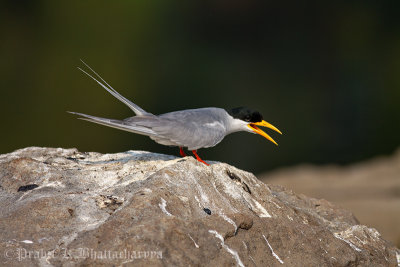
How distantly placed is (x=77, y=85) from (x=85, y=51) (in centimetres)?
124

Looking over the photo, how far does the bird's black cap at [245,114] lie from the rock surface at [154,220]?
58 cm

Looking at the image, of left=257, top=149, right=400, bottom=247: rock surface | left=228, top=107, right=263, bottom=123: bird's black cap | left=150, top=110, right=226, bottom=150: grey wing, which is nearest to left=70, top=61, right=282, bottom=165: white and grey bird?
left=150, top=110, right=226, bottom=150: grey wing

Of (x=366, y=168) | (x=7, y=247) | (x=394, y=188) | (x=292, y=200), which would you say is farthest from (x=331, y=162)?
(x=7, y=247)

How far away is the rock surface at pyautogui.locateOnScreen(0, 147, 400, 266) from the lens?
2.56 metres

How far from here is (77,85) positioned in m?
11.2

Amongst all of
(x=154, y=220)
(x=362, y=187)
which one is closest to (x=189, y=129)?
(x=154, y=220)

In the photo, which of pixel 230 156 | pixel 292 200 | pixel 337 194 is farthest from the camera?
pixel 230 156

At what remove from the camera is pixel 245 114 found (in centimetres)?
400

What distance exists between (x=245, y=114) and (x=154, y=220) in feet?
5.09

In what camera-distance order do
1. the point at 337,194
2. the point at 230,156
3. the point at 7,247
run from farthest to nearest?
1. the point at 230,156
2. the point at 337,194
3. the point at 7,247

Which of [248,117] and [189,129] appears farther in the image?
[248,117]

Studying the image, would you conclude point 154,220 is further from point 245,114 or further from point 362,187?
point 362,187

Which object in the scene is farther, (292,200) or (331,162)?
(331,162)

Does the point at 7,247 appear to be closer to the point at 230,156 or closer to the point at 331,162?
the point at 230,156
